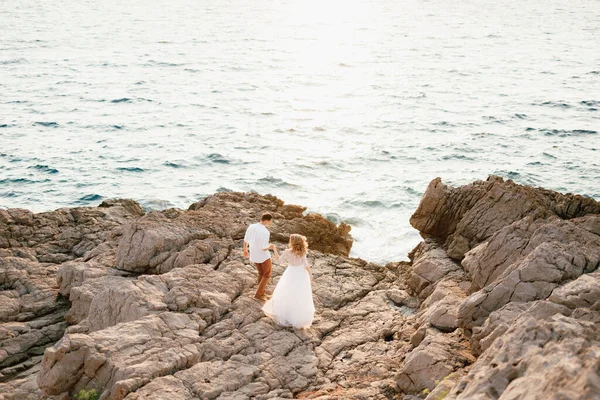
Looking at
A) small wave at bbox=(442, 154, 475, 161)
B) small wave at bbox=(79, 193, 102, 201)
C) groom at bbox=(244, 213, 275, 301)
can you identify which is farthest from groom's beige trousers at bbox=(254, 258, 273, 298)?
small wave at bbox=(442, 154, 475, 161)

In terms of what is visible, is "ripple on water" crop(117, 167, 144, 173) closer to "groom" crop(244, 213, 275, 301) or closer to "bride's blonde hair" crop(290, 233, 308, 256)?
"groom" crop(244, 213, 275, 301)

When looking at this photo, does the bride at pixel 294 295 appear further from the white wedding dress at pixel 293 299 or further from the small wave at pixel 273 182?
the small wave at pixel 273 182

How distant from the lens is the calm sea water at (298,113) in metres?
33.5

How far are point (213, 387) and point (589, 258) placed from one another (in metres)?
7.72

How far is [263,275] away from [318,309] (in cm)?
159

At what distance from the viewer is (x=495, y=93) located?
51000mm

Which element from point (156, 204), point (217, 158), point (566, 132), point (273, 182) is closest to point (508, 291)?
point (156, 204)

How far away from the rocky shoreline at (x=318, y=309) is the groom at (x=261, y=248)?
0.46m

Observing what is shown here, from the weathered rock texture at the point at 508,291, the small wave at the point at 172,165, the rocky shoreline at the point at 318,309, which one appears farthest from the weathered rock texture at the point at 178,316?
the small wave at the point at 172,165

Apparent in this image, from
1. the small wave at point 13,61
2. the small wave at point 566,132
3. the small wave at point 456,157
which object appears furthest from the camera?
the small wave at point 13,61

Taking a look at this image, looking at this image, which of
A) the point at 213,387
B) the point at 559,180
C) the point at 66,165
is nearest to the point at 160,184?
the point at 66,165

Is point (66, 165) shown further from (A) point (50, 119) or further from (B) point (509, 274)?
(B) point (509, 274)

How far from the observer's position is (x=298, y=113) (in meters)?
47.6

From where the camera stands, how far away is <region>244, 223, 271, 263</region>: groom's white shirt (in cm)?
1487
